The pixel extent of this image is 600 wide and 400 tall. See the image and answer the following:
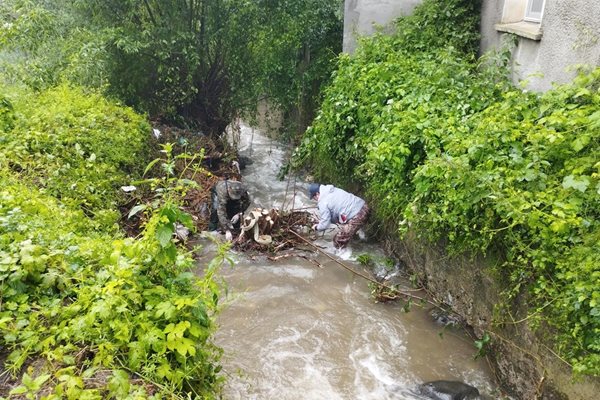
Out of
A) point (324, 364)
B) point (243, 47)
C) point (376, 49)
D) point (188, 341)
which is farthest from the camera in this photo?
point (243, 47)

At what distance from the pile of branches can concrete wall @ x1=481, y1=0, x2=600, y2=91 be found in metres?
4.29

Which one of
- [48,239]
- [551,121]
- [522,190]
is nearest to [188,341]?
[48,239]

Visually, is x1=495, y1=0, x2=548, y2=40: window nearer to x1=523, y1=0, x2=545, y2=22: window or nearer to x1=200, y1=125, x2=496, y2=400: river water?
x1=523, y1=0, x2=545, y2=22: window

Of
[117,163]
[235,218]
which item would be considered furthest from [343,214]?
[117,163]

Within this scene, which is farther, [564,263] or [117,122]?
[117,122]

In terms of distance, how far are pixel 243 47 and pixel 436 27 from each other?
183 inches

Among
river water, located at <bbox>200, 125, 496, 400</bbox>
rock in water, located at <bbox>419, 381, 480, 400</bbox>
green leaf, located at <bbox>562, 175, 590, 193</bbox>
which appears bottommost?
river water, located at <bbox>200, 125, 496, 400</bbox>

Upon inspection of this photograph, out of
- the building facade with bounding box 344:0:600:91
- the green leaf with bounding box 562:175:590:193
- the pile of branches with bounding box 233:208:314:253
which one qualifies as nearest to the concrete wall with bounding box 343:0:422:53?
the building facade with bounding box 344:0:600:91

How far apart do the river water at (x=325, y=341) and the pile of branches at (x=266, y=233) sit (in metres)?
0.34

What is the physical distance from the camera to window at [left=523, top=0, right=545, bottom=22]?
6427 millimetres

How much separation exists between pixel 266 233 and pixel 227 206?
97cm

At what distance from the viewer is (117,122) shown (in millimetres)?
7602

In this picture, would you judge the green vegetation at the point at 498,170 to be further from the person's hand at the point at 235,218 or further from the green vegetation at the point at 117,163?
the green vegetation at the point at 117,163

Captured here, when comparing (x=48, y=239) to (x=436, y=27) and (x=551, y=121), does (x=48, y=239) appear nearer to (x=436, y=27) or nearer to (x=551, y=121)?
(x=551, y=121)
